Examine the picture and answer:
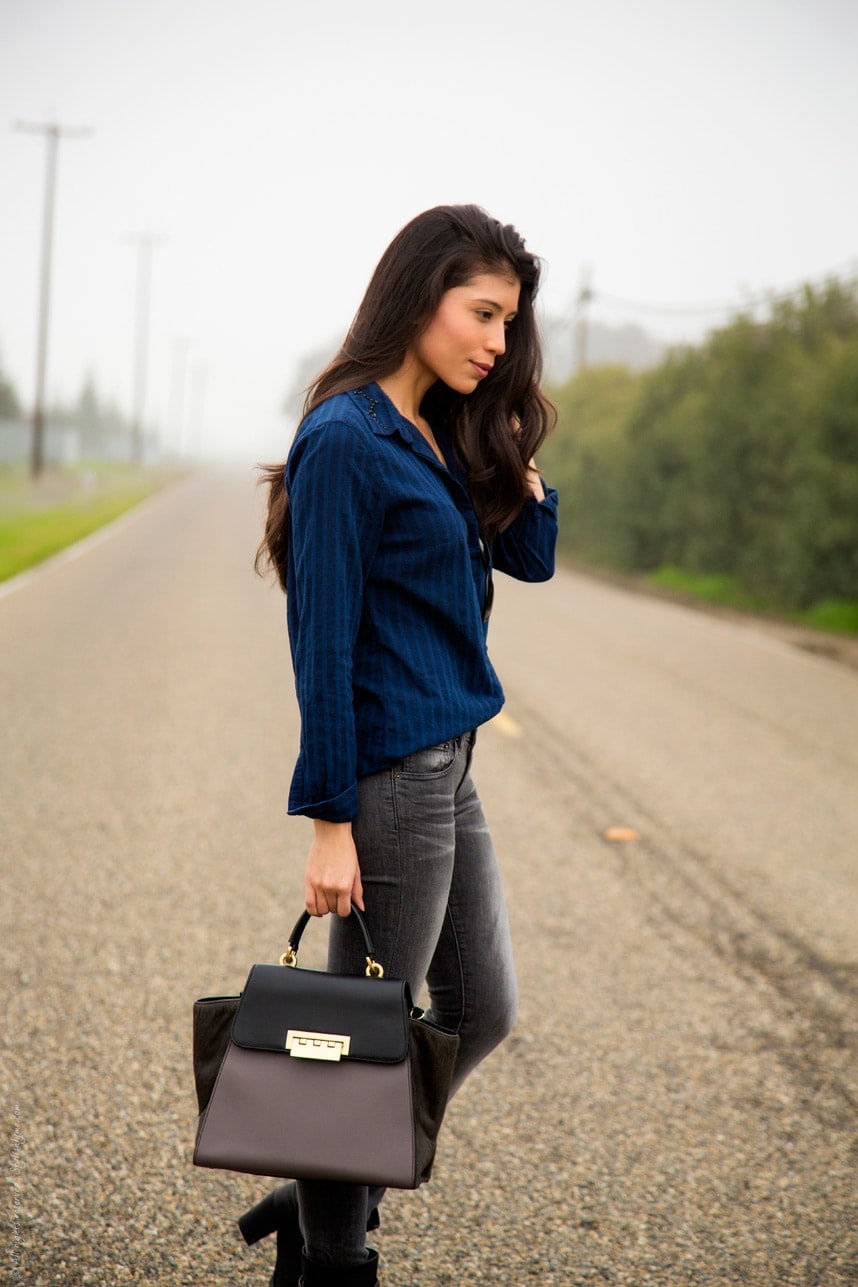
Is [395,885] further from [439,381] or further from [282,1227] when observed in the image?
[439,381]

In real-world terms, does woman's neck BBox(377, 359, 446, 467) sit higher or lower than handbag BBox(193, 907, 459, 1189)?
higher

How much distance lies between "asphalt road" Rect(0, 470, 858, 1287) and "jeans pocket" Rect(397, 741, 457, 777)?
114 cm

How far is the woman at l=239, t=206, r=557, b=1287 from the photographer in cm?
193

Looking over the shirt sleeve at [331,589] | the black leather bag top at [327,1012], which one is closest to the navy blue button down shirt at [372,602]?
the shirt sleeve at [331,589]

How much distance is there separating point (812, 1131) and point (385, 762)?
1.83m

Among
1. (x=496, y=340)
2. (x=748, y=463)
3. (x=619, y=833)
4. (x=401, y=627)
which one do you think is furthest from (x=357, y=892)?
(x=748, y=463)

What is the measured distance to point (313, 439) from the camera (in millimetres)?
1944

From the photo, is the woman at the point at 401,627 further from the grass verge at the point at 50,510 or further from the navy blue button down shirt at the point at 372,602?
the grass verge at the point at 50,510

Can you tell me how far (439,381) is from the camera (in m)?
2.31

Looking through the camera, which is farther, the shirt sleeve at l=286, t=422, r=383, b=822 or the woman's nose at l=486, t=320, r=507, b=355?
the woman's nose at l=486, t=320, r=507, b=355

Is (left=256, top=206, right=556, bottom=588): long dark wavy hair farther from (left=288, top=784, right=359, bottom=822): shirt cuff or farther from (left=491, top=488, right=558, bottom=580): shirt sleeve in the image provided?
(left=288, top=784, right=359, bottom=822): shirt cuff

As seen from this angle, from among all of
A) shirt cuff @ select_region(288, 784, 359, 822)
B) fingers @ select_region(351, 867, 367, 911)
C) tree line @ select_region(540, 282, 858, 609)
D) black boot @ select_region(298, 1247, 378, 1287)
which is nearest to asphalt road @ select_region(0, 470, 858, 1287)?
black boot @ select_region(298, 1247, 378, 1287)

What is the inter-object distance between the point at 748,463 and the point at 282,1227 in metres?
16.8

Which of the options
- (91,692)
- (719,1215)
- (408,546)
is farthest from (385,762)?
(91,692)
